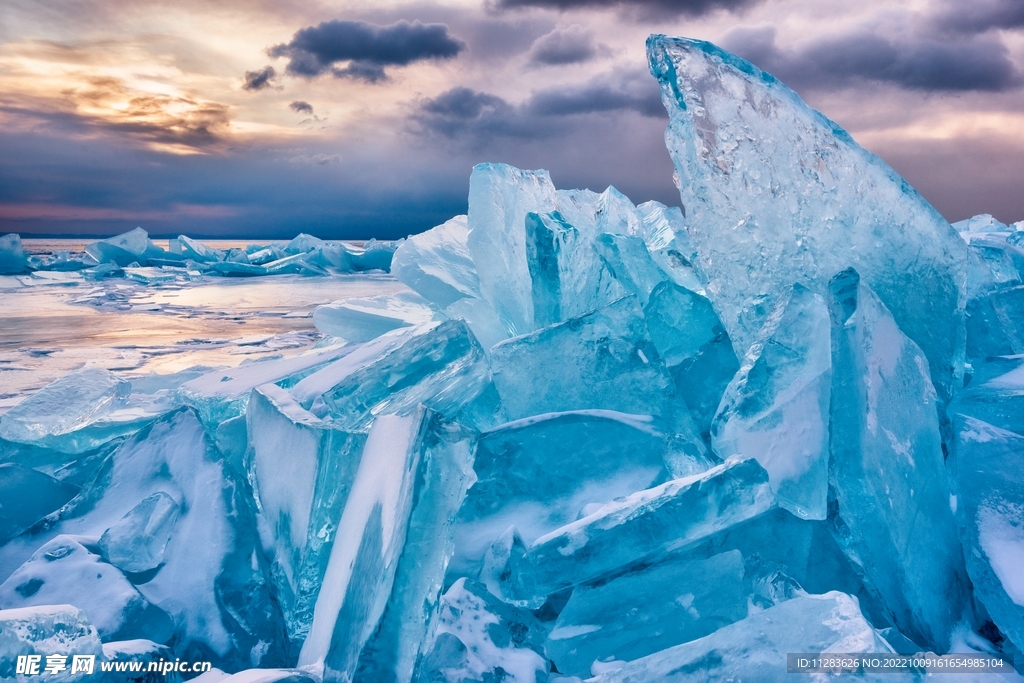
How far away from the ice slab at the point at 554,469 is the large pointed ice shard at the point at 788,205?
13.8 inches

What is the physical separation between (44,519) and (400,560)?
0.98m

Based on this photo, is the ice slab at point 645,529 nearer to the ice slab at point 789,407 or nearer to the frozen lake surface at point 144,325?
the ice slab at point 789,407

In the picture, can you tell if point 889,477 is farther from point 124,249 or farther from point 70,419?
point 124,249

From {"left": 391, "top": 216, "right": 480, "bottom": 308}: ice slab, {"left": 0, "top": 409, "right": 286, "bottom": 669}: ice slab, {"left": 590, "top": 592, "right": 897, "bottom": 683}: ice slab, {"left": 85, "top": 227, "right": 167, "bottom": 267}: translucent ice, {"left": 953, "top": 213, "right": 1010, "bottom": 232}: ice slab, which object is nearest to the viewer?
{"left": 590, "top": 592, "right": 897, "bottom": 683}: ice slab

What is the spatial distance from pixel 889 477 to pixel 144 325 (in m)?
4.79

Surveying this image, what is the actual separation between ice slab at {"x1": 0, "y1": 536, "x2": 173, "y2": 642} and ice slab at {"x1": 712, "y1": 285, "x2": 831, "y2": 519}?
103 cm

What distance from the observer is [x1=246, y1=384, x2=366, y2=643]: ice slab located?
1076 millimetres

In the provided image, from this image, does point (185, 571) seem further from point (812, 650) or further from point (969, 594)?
point (969, 594)

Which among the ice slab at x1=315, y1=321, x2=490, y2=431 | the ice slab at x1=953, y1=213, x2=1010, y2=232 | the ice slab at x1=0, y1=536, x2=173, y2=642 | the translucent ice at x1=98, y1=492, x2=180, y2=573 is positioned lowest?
the ice slab at x1=0, y1=536, x2=173, y2=642

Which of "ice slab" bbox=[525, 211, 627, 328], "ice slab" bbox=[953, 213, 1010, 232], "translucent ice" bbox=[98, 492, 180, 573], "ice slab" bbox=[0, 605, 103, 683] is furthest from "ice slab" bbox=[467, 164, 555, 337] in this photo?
"ice slab" bbox=[953, 213, 1010, 232]

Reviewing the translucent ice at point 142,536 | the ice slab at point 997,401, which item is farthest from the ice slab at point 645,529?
the translucent ice at point 142,536

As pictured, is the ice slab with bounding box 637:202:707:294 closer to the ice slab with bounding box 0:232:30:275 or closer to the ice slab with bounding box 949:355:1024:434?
the ice slab with bounding box 949:355:1024:434

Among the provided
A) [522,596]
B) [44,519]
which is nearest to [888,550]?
[522,596]

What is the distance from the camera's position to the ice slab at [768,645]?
2.35 feet
